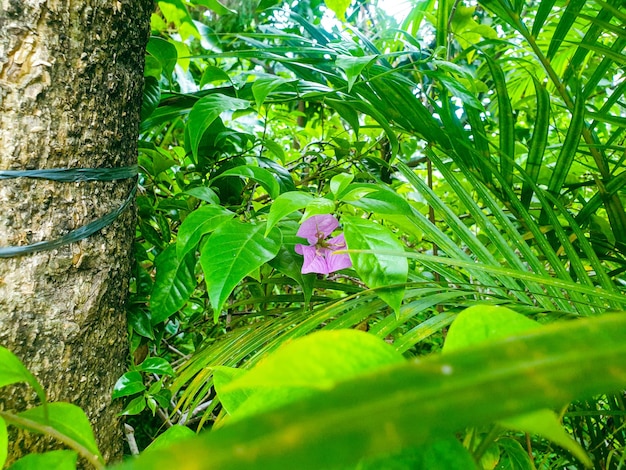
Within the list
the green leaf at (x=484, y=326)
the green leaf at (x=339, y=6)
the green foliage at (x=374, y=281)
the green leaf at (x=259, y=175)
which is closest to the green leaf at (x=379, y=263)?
the green foliage at (x=374, y=281)

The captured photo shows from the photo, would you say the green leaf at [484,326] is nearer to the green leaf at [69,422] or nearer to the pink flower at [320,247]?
the green leaf at [69,422]

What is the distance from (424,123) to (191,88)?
55cm

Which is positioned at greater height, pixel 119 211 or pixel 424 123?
pixel 424 123

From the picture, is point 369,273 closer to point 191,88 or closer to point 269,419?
point 269,419

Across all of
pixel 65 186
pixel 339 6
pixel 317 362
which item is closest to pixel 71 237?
pixel 65 186

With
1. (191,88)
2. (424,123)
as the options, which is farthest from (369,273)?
(191,88)

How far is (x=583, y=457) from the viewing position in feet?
0.40

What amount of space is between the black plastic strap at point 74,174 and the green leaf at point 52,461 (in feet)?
0.88

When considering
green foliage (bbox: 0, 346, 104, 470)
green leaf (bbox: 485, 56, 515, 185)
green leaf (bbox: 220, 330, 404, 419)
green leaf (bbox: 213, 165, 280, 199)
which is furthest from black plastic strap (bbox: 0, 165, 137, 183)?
green leaf (bbox: 485, 56, 515, 185)

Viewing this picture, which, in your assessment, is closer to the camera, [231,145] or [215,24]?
[231,145]

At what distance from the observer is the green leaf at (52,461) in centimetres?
23

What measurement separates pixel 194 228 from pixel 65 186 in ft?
0.44

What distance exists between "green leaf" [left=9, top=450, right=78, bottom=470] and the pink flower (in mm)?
315

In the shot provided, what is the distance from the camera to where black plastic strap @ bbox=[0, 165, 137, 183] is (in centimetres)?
40
